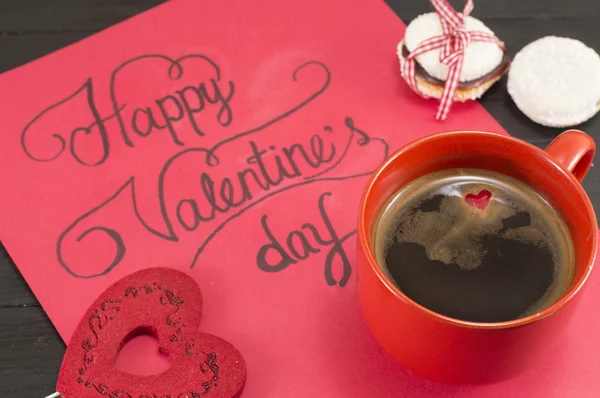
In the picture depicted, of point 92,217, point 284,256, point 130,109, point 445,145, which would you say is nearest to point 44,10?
point 130,109

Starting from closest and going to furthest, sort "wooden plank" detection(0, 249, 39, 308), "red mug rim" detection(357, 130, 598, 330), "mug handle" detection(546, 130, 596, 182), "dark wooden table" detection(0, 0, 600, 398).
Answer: "red mug rim" detection(357, 130, 598, 330)
"mug handle" detection(546, 130, 596, 182)
"wooden plank" detection(0, 249, 39, 308)
"dark wooden table" detection(0, 0, 600, 398)

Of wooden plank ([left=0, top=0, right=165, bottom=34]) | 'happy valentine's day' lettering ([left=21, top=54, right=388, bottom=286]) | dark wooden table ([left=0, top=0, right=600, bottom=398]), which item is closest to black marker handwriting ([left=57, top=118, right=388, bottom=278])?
'happy valentine's day' lettering ([left=21, top=54, right=388, bottom=286])

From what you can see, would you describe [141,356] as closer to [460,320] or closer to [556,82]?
[460,320]

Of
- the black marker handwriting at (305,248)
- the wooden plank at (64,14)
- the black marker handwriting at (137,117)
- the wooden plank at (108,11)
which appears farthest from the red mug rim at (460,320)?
the wooden plank at (64,14)

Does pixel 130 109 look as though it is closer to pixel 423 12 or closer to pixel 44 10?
pixel 44 10

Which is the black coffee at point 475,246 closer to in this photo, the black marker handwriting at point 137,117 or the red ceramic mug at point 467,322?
the red ceramic mug at point 467,322

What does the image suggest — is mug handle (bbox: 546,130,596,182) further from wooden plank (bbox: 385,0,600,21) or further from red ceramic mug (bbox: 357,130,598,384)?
wooden plank (bbox: 385,0,600,21)
